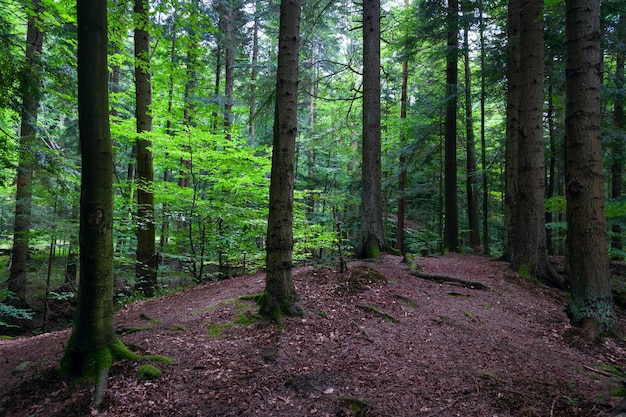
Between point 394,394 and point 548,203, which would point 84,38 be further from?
point 548,203

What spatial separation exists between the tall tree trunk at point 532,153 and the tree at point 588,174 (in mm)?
2744

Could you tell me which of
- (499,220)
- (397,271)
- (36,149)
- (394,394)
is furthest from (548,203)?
(499,220)

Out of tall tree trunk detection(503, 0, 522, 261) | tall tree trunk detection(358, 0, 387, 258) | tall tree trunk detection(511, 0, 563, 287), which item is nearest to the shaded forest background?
tall tree trunk detection(358, 0, 387, 258)

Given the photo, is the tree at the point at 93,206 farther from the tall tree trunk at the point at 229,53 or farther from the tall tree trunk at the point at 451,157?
the tall tree trunk at the point at 451,157

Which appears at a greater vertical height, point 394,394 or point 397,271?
point 397,271

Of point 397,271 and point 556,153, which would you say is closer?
point 397,271


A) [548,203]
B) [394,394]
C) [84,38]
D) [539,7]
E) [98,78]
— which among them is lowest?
[394,394]

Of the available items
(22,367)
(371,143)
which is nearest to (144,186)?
(22,367)

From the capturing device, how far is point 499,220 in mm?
21891

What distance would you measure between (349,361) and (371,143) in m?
6.32

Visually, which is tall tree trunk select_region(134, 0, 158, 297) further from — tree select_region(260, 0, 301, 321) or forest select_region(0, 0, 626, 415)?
tree select_region(260, 0, 301, 321)

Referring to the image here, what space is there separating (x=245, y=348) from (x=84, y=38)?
413 centimetres

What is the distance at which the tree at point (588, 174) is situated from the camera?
514cm

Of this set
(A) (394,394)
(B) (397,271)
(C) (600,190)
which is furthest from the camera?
(B) (397,271)
